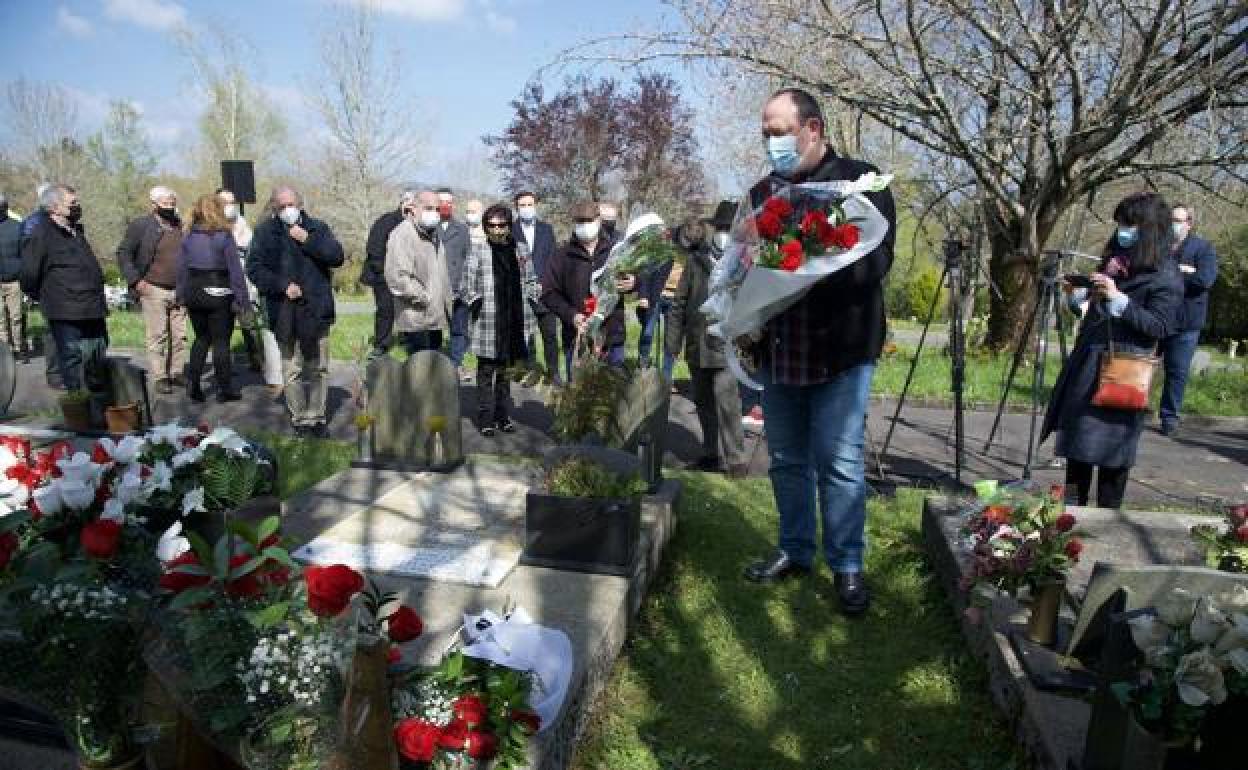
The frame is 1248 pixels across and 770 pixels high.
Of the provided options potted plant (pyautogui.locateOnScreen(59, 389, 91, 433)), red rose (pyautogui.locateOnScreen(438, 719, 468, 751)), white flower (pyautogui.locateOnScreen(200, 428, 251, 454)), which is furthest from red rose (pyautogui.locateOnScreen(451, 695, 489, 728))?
potted plant (pyautogui.locateOnScreen(59, 389, 91, 433))

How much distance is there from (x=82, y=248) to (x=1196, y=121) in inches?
430

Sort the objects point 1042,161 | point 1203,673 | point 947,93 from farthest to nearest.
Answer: point 1042,161 < point 947,93 < point 1203,673

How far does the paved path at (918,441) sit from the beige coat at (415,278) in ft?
3.65

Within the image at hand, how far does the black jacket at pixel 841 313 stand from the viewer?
3.25 metres

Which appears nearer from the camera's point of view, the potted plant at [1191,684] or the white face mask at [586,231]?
the potted plant at [1191,684]

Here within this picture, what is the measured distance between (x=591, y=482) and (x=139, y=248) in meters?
6.62

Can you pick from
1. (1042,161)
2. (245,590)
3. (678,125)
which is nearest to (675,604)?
(245,590)

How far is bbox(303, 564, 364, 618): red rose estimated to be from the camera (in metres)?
1.66

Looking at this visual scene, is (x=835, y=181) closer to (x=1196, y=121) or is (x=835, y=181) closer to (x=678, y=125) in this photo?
(x=1196, y=121)

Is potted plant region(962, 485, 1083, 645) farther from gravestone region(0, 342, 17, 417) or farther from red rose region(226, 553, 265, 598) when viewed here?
gravestone region(0, 342, 17, 417)

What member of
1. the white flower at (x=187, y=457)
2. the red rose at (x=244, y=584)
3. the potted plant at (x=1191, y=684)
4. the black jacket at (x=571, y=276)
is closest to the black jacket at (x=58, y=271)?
the black jacket at (x=571, y=276)

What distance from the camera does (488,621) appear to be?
101 inches

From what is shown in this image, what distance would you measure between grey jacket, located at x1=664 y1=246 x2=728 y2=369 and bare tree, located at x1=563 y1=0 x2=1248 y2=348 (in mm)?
3456

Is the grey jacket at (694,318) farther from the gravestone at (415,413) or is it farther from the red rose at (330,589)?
the red rose at (330,589)
